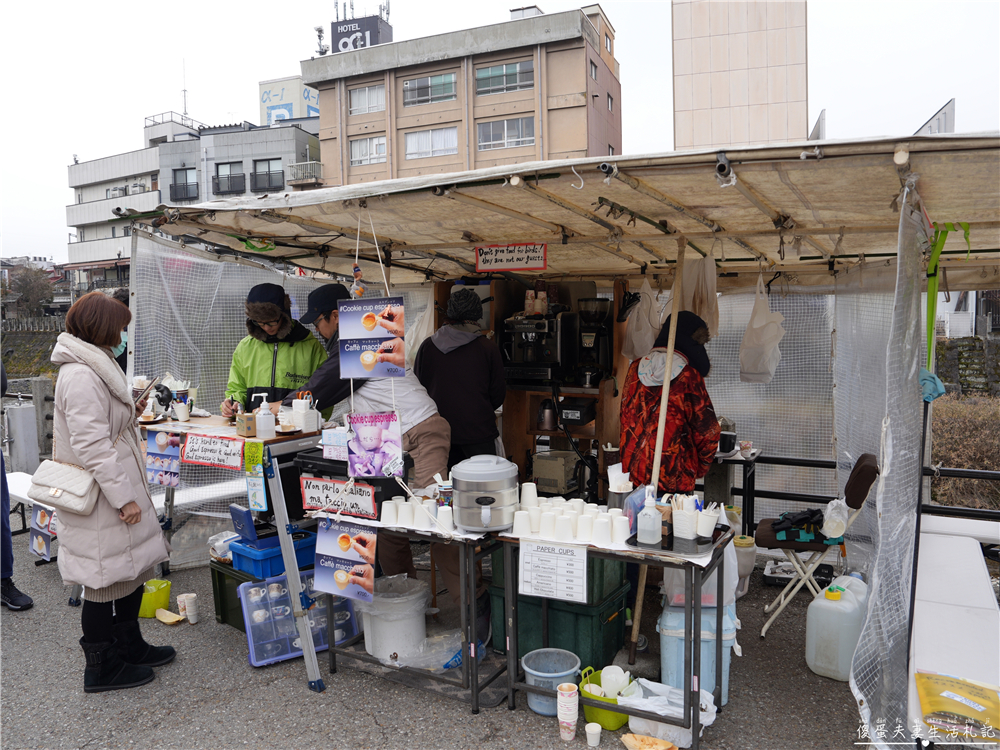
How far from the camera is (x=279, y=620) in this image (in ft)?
11.5

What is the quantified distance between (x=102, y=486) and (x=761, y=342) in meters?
4.26

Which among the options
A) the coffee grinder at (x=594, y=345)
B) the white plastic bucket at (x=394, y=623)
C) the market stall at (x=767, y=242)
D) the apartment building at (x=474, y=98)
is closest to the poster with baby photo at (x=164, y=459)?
the market stall at (x=767, y=242)

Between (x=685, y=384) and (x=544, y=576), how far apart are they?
1533 mm

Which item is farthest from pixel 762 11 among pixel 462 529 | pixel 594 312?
pixel 462 529

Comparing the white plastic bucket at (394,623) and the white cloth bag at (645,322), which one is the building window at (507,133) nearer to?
the white cloth bag at (645,322)

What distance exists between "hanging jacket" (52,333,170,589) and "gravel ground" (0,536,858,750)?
0.65 m

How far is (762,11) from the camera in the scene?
23875 millimetres

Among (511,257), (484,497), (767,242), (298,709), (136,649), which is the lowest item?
(298,709)

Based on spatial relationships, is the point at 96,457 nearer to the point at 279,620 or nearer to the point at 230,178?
the point at 279,620

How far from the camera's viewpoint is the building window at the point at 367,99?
2788cm

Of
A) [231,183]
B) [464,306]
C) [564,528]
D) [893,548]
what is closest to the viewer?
[893,548]

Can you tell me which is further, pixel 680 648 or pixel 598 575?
pixel 598 575

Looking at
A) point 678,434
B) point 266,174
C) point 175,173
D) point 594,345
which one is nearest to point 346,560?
point 678,434

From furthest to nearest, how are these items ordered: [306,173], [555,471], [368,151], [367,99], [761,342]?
[306,173] → [368,151] → [367,99] → [555,471] → [761,342]
